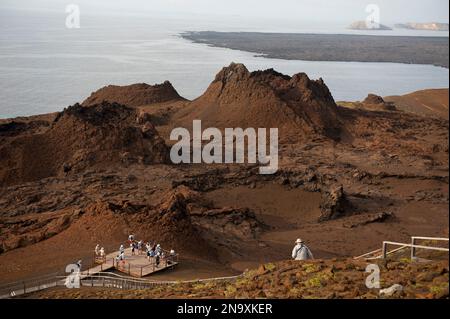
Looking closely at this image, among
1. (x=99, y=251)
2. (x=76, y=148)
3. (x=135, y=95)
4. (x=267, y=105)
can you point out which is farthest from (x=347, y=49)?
(x=99, y=251)

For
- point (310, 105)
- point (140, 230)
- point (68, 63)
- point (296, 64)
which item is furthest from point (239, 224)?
point (296, 64)

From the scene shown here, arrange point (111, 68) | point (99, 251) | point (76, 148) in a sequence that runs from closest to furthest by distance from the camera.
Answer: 1. point (99, 251)
2. point (76, 148)
3. point (111, 68)

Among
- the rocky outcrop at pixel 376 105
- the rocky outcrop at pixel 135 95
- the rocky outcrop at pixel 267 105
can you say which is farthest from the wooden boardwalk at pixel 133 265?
the rocky outcrop at pixel 376 105

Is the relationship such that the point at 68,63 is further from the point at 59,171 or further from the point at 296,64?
the point at 296,64

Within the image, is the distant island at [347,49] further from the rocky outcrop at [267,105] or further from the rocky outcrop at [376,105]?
the rocky outcrop at [267,105]

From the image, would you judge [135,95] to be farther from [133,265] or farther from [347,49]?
[347,49]

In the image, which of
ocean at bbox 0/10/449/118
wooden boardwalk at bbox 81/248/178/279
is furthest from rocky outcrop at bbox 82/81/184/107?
wooden boardwalk at bbox 81/248/178/279

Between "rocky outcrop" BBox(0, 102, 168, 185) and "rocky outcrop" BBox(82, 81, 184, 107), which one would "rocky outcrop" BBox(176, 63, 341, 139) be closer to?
"rocky outcrop" BBox(0, 102, 168, 185)
